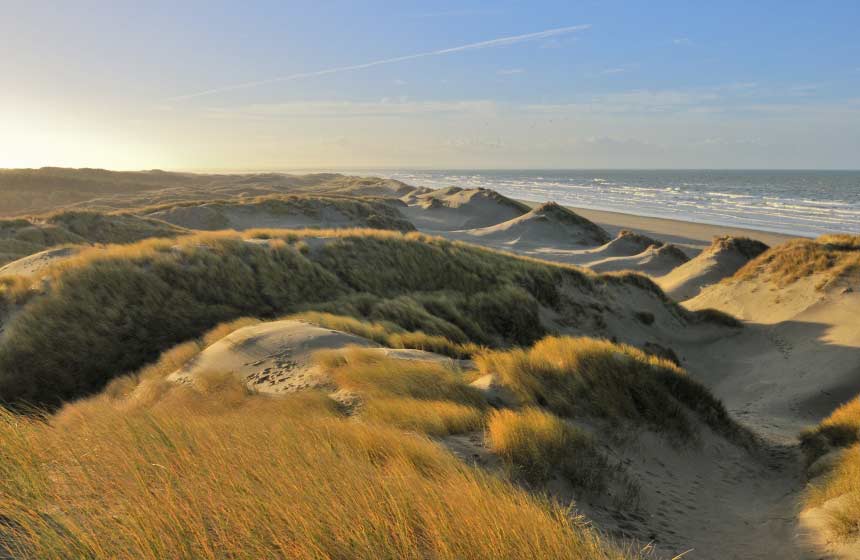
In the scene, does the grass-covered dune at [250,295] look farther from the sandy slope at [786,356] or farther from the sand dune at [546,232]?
the sand dune at [546,232]

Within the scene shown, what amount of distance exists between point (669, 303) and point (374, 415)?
63.3 feet

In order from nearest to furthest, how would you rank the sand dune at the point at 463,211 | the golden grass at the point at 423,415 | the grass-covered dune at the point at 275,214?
the golden grass at the point at 423,415 < the grass-covered dune at the point at 275,214 < the sand dune at the point at 463,211

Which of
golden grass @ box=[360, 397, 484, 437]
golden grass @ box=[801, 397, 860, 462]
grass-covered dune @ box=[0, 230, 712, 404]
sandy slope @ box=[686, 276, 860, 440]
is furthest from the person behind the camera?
sandy slope @ box=[686, 276, 860, 440]

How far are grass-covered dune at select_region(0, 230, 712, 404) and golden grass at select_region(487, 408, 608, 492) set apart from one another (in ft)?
23.6

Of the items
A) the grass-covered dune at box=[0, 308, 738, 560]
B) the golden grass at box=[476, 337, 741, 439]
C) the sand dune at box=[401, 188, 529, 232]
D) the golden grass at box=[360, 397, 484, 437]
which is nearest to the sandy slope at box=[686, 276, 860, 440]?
the golden grass at box=[476, 337, 741, 439]

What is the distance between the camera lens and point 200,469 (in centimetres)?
353

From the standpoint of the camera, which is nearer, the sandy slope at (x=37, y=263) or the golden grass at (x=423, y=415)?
the golden grass at (x=423, y=415)

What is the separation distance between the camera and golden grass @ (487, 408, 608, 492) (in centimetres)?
498

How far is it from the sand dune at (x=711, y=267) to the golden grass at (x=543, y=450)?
22859mm

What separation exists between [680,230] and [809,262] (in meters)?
30.8

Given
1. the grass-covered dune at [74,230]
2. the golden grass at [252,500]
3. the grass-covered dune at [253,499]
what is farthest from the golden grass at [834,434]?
the grass-covered dune at [74,230]

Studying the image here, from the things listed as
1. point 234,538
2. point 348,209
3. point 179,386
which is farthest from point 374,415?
point 348,209

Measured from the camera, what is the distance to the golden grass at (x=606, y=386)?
7406 millimetres

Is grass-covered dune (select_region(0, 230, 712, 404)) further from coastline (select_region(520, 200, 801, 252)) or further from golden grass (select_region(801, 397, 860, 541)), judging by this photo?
coastline (select_region(520, 200, 801, 252))
